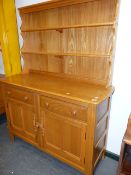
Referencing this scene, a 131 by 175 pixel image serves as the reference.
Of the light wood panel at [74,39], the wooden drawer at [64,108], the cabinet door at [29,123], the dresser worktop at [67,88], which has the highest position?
the light wood panel at [74,39]

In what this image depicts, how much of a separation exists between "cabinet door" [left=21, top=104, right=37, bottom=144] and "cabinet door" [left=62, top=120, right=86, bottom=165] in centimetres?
41

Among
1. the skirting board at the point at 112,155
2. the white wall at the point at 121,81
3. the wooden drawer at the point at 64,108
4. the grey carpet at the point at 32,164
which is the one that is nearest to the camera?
the wooden drawer at the point at 64,108

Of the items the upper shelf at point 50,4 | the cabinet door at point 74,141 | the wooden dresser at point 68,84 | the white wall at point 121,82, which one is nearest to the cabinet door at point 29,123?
the wooden dresser at point 68,84

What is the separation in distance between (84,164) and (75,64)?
105 cm

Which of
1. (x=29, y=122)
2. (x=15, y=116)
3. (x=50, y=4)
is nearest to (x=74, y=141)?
(x=29, y=122)

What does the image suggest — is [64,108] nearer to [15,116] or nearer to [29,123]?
[29,123]

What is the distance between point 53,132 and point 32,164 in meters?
0.53

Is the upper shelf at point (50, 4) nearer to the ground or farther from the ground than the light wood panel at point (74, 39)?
farther from the ground

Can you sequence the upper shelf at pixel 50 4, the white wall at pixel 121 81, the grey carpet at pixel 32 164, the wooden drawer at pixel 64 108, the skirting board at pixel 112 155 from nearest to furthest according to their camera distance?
1. the wooden drawer at pixel 64 108
2. the white wall at pixel 121 81
3. the upper shelf at pixel 50 4
4. the grey carpet at pixel 32 164
5. the skirting board at pixel 112 155

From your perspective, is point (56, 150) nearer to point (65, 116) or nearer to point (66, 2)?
point (65, 116)

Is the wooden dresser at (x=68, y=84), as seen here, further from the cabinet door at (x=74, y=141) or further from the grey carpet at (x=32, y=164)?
the grey carpet at (x=32, y=164)

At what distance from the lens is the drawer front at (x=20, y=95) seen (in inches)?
61.7

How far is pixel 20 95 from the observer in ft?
5.43

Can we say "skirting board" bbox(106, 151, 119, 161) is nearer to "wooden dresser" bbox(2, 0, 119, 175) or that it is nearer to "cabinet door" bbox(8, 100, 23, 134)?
"wooden dresser" bbox(2, 0, 119, 175)
